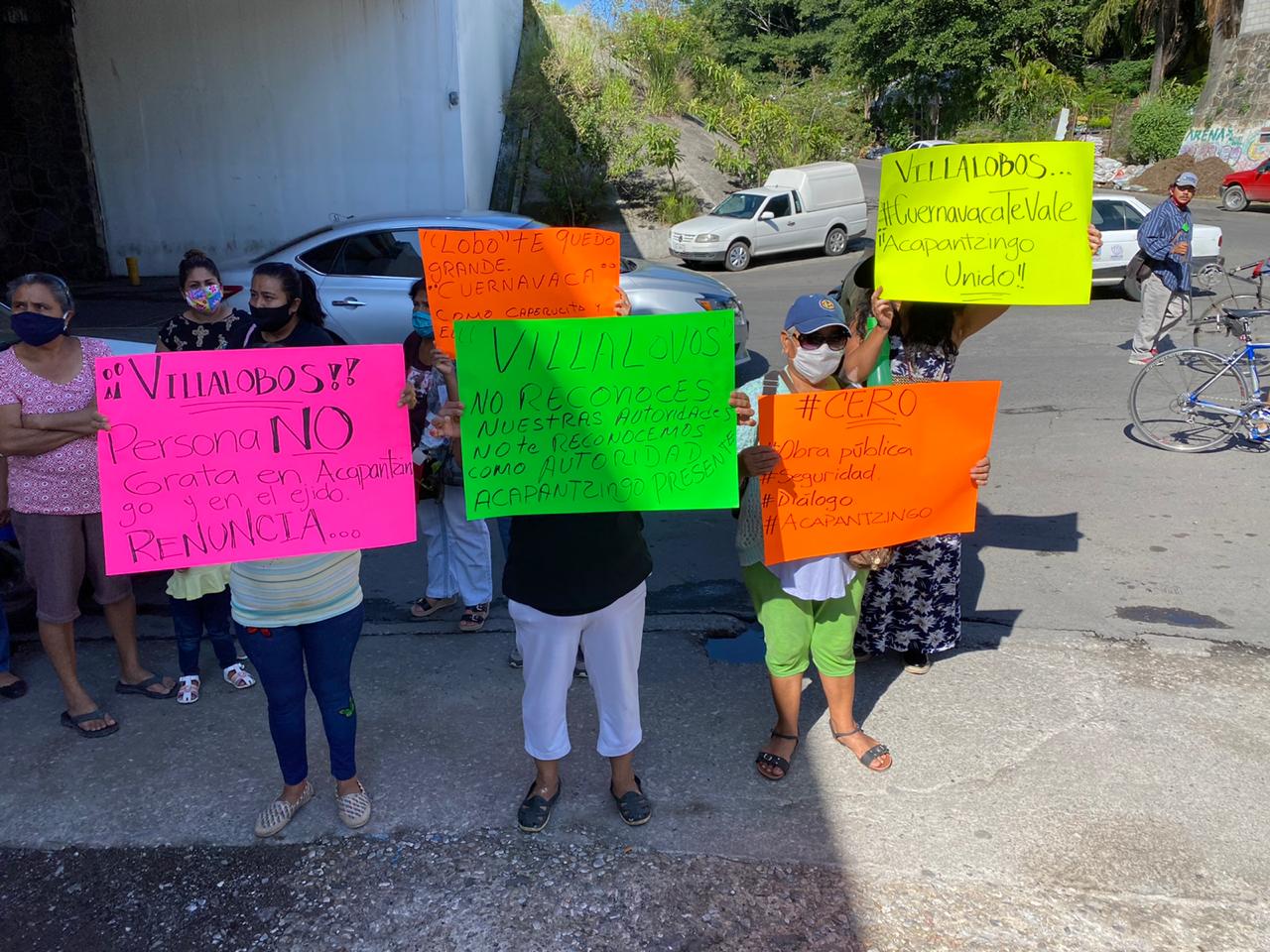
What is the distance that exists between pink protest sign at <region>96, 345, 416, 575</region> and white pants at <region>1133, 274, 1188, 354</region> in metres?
8.54

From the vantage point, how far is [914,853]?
3076mm

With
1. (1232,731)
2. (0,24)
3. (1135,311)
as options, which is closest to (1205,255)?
(1135,311)

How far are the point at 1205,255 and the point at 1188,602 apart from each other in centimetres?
1142

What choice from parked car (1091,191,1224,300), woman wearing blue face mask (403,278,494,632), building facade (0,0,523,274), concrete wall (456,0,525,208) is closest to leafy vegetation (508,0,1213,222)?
concrete wall (456,0,525,208)

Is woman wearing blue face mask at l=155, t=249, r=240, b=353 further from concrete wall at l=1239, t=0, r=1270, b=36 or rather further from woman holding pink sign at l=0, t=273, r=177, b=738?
concrete wall at l=1239, t=0, r=1270, b=36

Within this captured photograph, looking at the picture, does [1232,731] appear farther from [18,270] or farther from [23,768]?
[18,270]

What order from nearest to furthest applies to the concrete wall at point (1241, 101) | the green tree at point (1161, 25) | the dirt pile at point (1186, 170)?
the dirt pile at point (1186, 170) → the concrete wall at point (1241, 101) → the green tree at point (1161, 25)

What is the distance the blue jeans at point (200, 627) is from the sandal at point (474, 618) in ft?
3.38

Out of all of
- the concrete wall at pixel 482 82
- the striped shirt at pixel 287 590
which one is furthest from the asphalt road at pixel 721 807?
the concrete wall at pixel 482 82

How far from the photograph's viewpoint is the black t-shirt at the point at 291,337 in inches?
146

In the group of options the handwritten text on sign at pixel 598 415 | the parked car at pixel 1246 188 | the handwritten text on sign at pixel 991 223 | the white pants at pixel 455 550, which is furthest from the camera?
the parked car at pixel 1246 188

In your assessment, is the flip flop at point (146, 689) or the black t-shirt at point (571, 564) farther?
the flip flop at point (146, 689)

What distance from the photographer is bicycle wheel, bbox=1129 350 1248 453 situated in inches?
266

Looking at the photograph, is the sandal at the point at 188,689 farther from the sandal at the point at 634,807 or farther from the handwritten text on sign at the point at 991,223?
the handwritten text on sign at the point at 991,223
